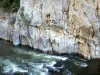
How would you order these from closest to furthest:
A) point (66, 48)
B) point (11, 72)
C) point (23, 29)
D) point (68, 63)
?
1. point (11, 72)
2. point (68, 63)
3. point (66, 48)
4. point (23, 29)

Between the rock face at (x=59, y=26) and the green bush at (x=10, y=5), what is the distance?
1138 mm

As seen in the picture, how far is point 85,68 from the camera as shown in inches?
934

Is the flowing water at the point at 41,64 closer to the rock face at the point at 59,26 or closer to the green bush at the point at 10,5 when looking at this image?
the rock face at the point at 59,26

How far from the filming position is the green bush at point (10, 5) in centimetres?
3158

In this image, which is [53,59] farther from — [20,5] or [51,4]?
[20,5]

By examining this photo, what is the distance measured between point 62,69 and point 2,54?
23.1ft

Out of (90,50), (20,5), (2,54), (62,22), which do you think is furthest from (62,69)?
(20,5)

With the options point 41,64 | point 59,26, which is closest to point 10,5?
point 59,26

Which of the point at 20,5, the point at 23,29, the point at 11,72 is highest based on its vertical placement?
the point at 20,5

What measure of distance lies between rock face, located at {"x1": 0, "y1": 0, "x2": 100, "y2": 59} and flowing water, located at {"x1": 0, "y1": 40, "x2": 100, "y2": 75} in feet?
3.58

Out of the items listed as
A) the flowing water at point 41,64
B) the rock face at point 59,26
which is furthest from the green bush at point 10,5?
the flowing water at point 41,64

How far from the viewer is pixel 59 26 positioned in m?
27.1

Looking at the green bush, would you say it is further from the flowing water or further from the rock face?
the flowing water

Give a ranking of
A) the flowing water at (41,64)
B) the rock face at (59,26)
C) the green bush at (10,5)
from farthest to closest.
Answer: the green bush at (10,5) → the rock face at (59,26) → the flowing water at (41,64)
